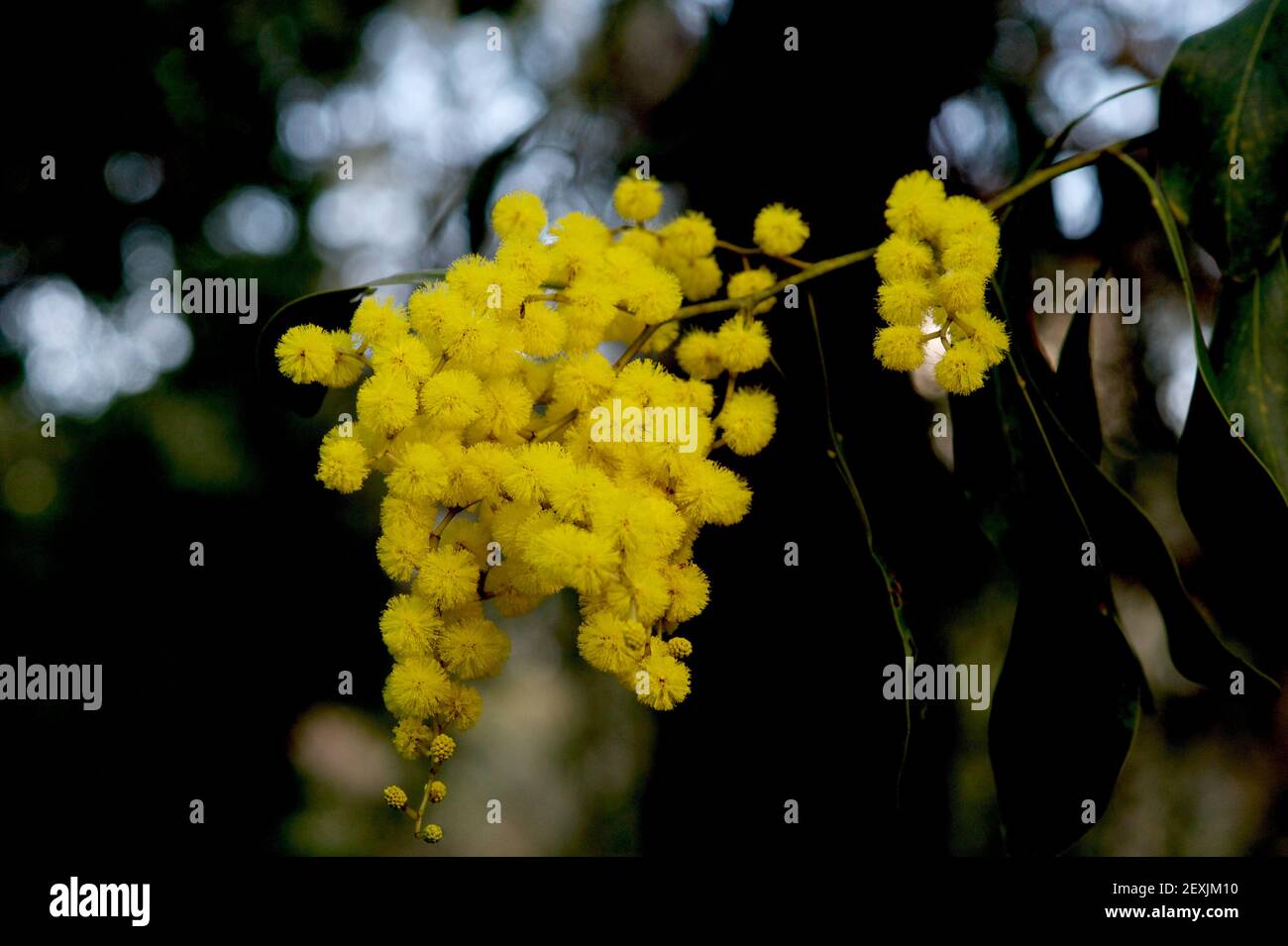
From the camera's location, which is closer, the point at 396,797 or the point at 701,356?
the point at 396,797

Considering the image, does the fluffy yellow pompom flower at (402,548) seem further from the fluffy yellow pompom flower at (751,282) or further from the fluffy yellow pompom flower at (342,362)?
the fluffy yellow pompom flower at (751,282)

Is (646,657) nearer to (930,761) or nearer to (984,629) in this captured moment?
(930,761)

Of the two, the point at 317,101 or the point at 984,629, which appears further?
the point at 317,101

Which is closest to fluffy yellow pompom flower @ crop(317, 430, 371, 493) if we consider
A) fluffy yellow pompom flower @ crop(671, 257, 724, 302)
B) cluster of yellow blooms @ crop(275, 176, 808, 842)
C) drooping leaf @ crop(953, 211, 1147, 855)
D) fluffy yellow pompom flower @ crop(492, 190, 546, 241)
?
cluster of yellow blooms @ crop(275, 176, 808, 842)

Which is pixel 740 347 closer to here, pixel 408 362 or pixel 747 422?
pixel 747 422

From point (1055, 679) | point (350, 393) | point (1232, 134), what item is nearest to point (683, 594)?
point (1055, 679)

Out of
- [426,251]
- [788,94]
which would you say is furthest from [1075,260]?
[426,251]
